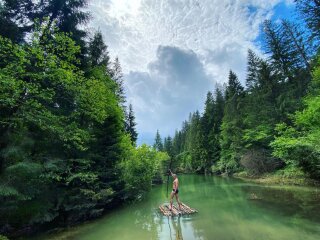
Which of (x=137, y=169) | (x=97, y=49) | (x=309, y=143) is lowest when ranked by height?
(x=137, y=169)

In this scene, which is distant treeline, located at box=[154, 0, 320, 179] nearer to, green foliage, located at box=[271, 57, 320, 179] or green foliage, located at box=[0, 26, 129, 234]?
green foliage, located at box=[271, 57, 320, 179]

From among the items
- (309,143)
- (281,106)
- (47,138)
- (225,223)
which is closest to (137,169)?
(47,138)

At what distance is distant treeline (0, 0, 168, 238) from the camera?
10.5 metres

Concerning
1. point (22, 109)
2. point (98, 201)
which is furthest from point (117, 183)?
point (22, 109)

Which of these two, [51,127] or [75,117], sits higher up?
[75,117]

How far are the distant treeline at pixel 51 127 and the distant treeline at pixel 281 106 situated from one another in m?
13.9

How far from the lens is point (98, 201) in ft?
52.3

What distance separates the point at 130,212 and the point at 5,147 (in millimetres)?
9542

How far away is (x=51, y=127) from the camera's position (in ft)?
36.7

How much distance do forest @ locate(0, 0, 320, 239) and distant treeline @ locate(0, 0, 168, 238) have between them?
55 millimetres

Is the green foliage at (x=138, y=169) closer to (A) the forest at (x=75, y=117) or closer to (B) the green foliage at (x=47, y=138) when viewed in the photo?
(A) the forest at (x=75, y=117)

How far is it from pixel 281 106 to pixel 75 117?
2310 cm

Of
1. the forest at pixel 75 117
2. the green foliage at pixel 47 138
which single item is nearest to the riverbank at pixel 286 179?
the forest at pixel 75 117

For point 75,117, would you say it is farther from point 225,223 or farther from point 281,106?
Answer: point 281,106
